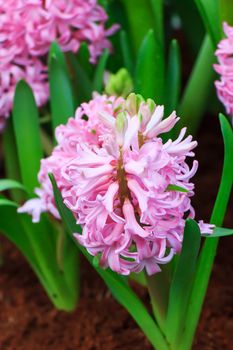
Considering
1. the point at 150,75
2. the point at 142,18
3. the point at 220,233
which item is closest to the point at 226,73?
the point at 150,75

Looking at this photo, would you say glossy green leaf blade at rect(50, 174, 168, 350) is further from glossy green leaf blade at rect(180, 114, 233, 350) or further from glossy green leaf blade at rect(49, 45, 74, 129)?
glossy green leaf blade at rect(49, 45, 74, 129)

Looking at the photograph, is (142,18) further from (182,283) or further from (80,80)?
(182,283)

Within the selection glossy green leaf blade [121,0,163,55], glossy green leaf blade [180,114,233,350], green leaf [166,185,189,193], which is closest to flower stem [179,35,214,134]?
glossy green leaf blade [121,0,163,55]

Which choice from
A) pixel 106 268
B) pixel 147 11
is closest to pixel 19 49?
pixel 147 11

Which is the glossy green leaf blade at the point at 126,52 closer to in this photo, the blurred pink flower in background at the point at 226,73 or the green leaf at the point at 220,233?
the blurred pink flower in background at the point at 226,73

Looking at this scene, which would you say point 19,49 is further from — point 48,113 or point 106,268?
point 106,268

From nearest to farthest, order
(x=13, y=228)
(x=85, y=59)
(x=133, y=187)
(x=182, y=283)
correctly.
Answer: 1. (x=133, y=187)
2. (x=182, y=283)
3. (x=13, y=228)
4. (x=85, y=59)

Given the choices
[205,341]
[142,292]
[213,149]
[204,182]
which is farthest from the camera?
[213,149]
